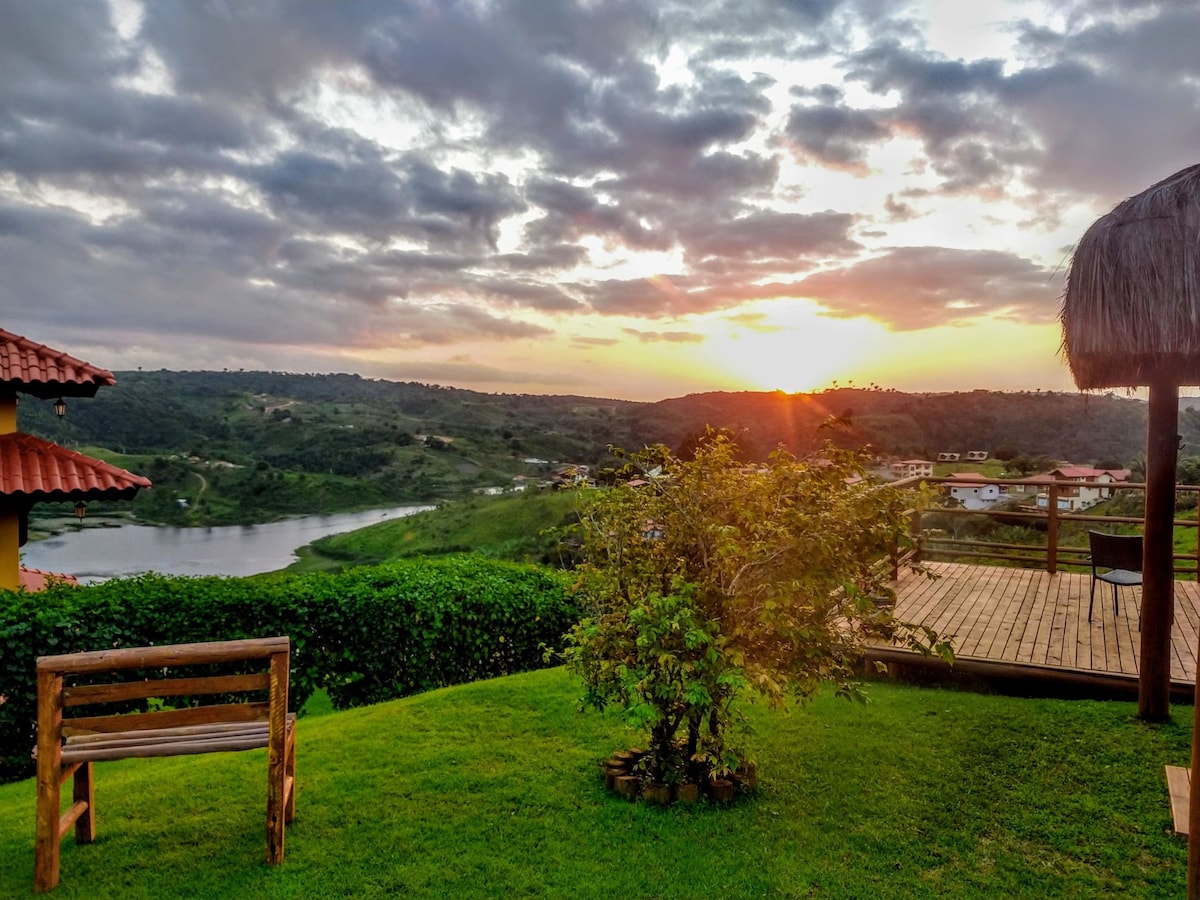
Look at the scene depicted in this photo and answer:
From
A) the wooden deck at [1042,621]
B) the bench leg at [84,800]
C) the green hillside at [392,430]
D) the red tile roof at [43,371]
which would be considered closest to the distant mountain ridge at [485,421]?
the green hillside at [392,430]

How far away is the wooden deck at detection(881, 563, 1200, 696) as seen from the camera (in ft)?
16.4

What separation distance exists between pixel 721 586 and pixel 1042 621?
459 cm

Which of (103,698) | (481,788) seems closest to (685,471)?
(481,788)

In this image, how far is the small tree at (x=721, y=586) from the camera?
10.2 feet

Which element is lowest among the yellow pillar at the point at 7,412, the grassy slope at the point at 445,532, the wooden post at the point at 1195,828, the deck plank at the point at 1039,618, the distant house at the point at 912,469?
the grassy slope at the point at 445,532

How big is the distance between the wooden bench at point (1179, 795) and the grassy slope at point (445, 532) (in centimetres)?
3404

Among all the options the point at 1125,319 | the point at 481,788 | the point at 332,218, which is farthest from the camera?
the point at 332,218

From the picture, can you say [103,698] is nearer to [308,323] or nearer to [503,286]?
[503,286]

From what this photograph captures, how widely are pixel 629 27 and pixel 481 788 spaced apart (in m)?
9.92

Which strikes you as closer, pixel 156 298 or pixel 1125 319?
pixel 1125 319

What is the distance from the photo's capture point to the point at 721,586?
3334mm

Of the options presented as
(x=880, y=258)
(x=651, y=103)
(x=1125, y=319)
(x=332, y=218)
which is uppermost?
(x=332, y=218)

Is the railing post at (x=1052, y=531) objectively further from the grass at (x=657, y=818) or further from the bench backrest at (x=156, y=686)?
the bench backrest at (x=156, y=686)

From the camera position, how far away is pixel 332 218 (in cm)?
2341
